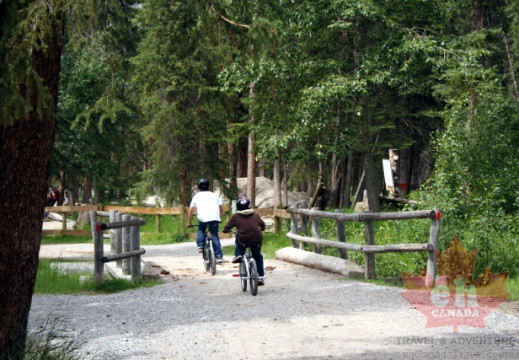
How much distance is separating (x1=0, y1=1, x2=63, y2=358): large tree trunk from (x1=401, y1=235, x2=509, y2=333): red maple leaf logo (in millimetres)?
4867

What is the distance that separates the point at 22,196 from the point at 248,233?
6.20 meters

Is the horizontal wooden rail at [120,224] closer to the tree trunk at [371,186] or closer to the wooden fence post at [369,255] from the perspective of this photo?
the wooden fence post at [369,255]

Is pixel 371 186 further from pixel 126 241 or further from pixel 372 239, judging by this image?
pixel 126 241

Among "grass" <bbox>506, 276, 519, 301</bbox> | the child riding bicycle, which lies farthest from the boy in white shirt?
"grass" <bbox>506, 276, 519, 301</bbox>

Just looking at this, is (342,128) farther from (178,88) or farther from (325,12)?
(178,88)

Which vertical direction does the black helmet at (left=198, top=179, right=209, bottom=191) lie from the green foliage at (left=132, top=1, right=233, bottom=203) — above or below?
below

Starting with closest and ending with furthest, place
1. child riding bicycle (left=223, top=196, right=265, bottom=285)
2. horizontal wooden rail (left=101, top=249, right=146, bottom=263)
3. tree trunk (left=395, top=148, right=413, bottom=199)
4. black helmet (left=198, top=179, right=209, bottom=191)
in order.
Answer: child riding bicycle (left=223, top=196, right=265, bottom=285) → horizontal wooden rail (left=101, top=249, right=146, bottom=263) → black helmet (left=198, top=179, right=209, bottom=191) → tree trunk (left=395, top=148, right=413, bottom=199)

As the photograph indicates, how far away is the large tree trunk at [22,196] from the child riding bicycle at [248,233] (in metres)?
5.90

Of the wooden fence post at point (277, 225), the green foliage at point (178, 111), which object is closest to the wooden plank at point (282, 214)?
the wooden fence post at point (277, 225)

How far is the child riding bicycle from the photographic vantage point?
12.8 meters

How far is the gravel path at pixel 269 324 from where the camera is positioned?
27.3ft

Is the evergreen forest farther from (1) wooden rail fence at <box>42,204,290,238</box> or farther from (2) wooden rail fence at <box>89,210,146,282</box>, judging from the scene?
(1) wooden rail fence at <box>42,204,290,238</box>

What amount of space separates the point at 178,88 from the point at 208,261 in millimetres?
16296

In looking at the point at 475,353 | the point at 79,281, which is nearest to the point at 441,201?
the point at 79,281
